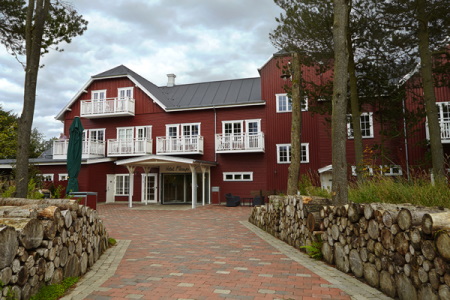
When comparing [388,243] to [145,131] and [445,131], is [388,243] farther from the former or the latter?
[145,131]

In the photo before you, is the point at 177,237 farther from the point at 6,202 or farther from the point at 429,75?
the point at 429,75

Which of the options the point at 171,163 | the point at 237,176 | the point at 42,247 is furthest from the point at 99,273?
the point at 237,176

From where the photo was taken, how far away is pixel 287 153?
20.2 metres

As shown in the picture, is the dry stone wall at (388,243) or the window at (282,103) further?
the window at (282,103)

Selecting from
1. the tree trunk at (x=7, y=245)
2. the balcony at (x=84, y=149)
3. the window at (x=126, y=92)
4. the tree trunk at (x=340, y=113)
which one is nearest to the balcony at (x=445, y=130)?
the tree trunk at (x=340, y=113)

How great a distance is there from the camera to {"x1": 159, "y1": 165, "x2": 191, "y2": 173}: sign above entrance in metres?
21.0

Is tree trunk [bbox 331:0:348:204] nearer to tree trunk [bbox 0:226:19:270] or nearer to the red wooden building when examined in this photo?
tree trunk [bbox 0:226:19:270]

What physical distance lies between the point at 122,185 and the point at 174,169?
13.6 ft

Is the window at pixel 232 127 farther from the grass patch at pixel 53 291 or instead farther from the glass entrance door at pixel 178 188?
the grass patch at pixel 53 291

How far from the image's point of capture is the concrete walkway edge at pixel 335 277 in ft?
13.2

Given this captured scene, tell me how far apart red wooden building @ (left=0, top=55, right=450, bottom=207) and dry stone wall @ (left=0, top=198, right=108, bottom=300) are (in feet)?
42.1

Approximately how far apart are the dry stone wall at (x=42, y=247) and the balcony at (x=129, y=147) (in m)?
16.3

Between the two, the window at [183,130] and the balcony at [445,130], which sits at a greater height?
the window at [183,130]

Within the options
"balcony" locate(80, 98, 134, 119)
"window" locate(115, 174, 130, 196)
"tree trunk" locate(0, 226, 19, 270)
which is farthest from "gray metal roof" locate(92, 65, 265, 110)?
"tree trunk" locate(0, 226, 19, 270)
